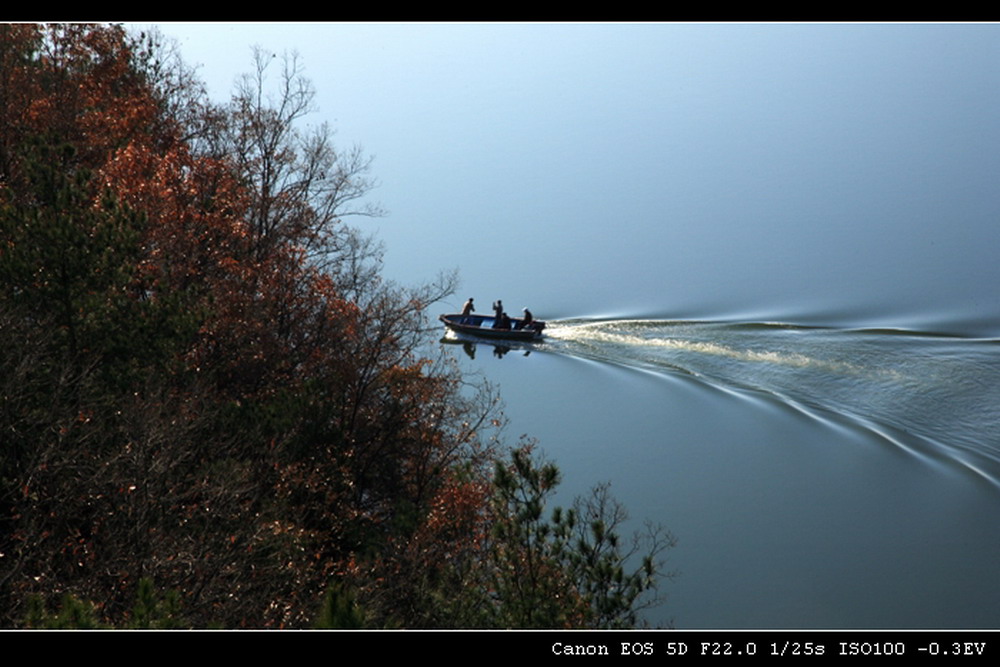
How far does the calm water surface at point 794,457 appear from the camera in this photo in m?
24.3

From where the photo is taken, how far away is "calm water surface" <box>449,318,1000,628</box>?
2430 centimetres

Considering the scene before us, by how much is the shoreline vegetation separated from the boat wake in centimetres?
644

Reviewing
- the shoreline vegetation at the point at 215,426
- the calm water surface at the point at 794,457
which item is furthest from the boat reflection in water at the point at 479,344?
the shoreline vegetation at the point at 215,426

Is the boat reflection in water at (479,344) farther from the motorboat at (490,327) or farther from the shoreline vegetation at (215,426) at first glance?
the shoreline vegetation at (215,426)

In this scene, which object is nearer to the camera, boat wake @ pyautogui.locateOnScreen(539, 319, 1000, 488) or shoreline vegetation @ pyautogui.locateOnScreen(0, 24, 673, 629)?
shoreline vegetation @ pyautogui.locateOnScreen(0, 24, 673, 629)

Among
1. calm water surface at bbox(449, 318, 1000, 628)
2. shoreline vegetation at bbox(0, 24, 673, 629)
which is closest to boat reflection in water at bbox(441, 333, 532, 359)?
calm water surface at bbox(449, 318, 1000, 628)

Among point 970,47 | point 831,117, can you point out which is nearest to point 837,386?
point 831,117

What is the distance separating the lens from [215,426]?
20.9 meters

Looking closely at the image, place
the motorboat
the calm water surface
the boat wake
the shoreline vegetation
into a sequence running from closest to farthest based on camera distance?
the shoreline vegetation, the calm water surface, the boat wake, the motorboat

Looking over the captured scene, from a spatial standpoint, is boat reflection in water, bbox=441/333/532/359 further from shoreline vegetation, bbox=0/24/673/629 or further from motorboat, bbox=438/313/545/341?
shoreline vegetation, bbox=0/24/673/629

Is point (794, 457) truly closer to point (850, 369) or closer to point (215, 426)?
point (850, 369)

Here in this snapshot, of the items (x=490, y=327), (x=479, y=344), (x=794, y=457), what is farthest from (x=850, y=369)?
(x=479, y=344)
